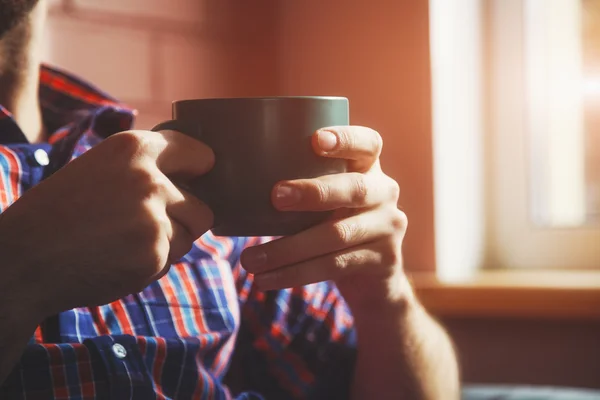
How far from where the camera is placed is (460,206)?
1533mm

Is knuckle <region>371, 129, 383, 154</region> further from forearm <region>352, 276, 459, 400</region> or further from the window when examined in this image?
the window

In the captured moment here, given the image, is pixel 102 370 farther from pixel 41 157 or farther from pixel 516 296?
pixel 516 296

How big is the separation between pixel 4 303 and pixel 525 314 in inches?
41.0

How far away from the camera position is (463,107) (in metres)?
1.54

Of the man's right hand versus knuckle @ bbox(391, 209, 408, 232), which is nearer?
the man's right hand

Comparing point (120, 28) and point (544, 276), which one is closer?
point (120, 28)

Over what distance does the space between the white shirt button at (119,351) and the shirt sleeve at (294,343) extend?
254 mm

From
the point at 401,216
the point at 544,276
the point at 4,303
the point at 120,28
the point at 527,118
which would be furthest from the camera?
the point at 527,118

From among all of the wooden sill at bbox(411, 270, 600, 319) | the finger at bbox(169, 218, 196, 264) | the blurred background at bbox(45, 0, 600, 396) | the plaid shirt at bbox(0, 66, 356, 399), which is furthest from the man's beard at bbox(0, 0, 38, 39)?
the wooden sill at bbox(411, 270, 600, 319)

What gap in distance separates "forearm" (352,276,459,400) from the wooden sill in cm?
42

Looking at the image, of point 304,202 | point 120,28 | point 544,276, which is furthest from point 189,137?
point 544,276

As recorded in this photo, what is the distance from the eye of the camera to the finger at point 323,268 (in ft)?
2.03

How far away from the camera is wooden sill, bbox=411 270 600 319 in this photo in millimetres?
1300

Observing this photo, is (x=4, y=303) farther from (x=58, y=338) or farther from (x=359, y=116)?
(x=359, y=116)
